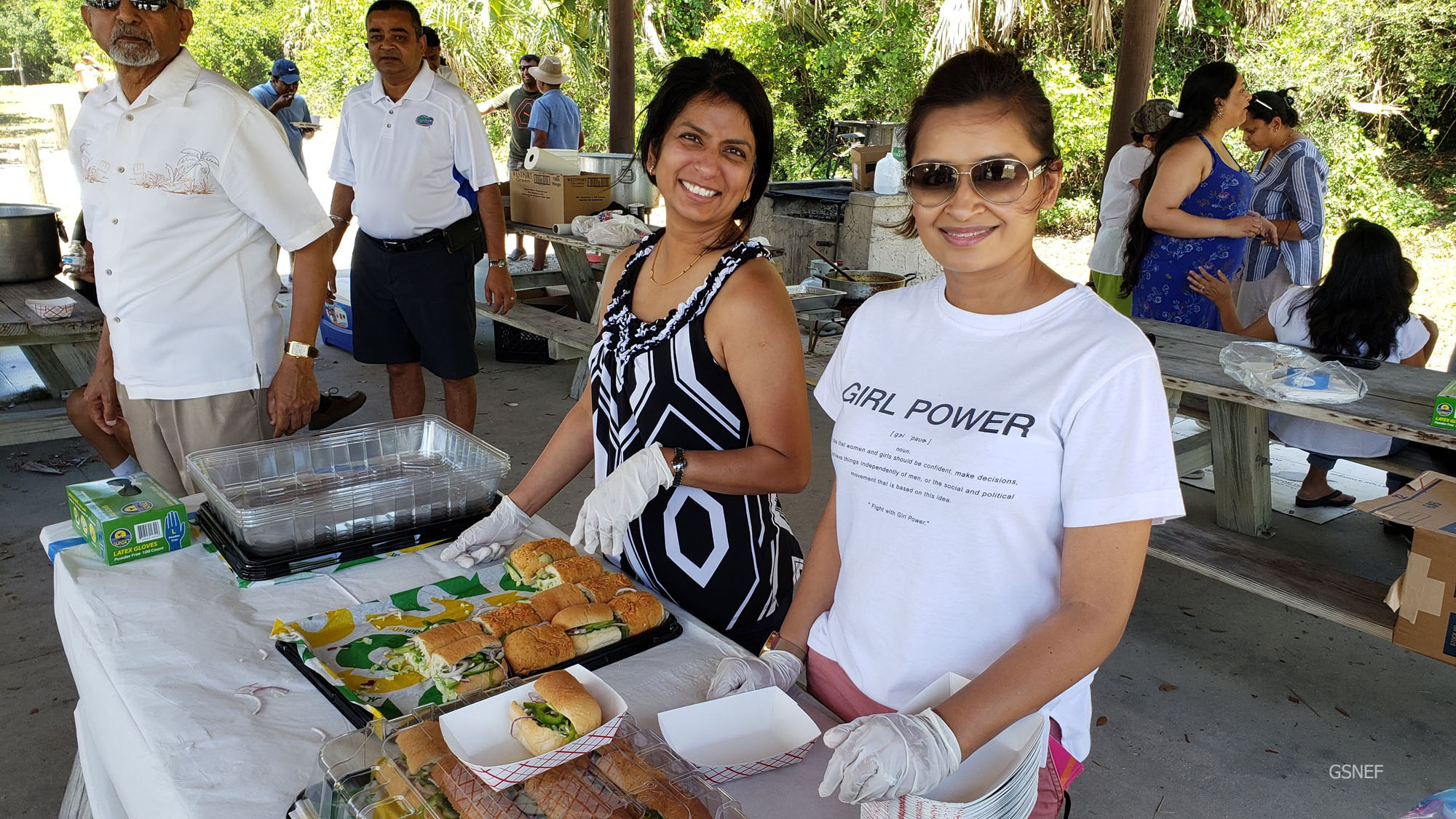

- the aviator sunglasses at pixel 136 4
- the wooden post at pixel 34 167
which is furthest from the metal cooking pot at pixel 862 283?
the wooden post at pixel 34 167

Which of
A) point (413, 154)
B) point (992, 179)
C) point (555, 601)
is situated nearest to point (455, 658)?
point (555, 601)

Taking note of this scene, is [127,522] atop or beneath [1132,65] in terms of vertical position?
beneath

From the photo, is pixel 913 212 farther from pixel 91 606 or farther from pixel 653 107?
pixel 91 606

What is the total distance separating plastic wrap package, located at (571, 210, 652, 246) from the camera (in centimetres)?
530

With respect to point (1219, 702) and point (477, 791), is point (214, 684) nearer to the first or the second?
point (477, 791)

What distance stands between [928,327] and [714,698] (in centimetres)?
60

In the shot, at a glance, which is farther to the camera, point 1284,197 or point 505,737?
point 1284,197

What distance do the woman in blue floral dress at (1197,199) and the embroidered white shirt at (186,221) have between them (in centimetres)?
349

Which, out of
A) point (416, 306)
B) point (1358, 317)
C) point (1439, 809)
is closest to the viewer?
point (1439, 809)

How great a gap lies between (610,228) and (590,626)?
13.3ft

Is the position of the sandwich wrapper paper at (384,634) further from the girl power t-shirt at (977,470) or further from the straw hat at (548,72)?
the straw hat at (548,72)

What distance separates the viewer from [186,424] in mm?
2605

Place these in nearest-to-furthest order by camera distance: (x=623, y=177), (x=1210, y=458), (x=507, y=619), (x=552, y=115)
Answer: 1. (x=507, y=619)
2. (x=1210, y=458)
3. (x=623, y=177)
4. (x=552, y=115)

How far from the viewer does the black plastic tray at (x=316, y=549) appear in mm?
1721
